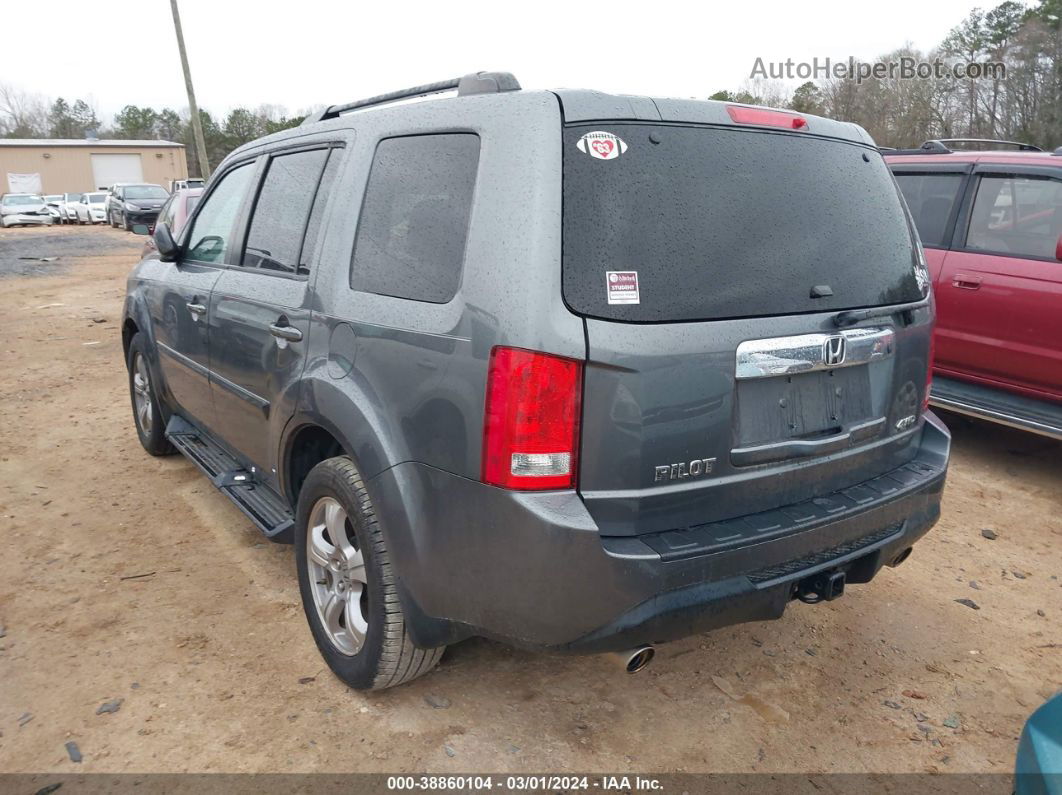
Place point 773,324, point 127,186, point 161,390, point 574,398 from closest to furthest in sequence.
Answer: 1. point 574,398
2. point 773,324
3. point 161,390
4. point 127,186

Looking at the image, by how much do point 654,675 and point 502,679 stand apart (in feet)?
1.87

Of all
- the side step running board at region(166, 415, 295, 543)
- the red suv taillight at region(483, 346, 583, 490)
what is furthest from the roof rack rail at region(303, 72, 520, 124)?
the side step running board at region(166, 415, 295, 543)

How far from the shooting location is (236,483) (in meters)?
3.84

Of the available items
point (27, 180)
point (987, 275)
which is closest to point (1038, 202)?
point (987, 275)

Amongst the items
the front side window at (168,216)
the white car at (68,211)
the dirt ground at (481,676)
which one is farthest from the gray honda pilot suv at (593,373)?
the white car at (68,211)

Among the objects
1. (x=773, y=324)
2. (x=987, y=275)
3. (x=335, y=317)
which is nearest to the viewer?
(x=773, y=324)

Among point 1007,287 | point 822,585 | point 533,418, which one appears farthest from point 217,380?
point 1007,287

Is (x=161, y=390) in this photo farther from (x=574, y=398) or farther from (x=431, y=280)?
(x=574, y=398)

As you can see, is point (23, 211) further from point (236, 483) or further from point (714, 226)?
point (714, 226)

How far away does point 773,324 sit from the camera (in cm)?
240

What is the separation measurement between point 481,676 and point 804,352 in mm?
1660

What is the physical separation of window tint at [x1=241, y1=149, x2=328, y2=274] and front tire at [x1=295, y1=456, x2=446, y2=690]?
92 cm

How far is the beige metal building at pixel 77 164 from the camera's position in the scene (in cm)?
5494

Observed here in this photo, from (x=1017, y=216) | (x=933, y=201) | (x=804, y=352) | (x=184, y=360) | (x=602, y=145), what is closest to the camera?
(x=602, y=145)
